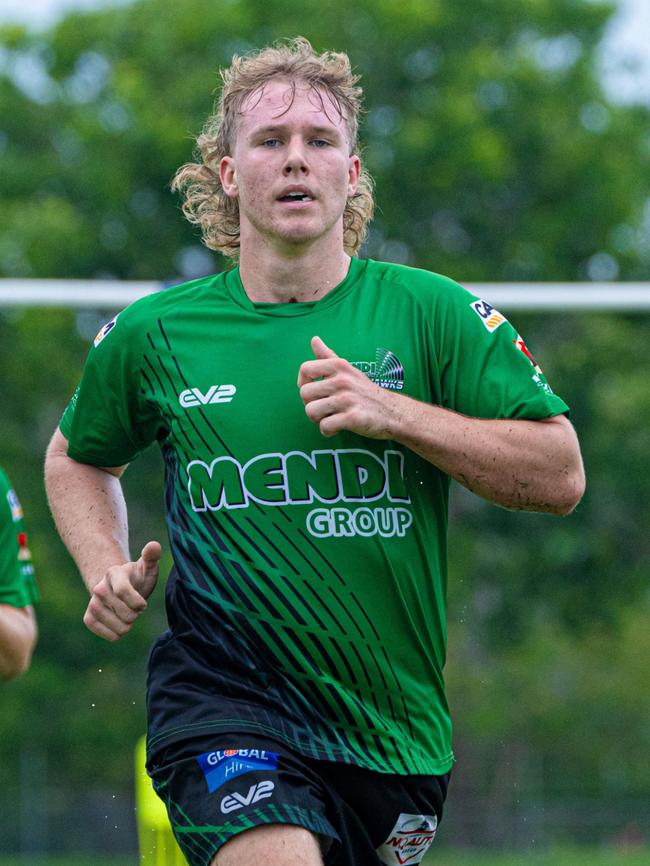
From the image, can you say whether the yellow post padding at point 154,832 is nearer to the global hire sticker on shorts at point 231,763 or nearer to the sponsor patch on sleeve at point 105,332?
the global hire sticker on shorts at point 231,763

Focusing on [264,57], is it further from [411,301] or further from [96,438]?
[96,438]

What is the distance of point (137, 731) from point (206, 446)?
74.5 feet

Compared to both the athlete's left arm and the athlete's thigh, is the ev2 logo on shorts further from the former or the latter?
the athlete's left arm

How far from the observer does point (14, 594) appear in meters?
6.35

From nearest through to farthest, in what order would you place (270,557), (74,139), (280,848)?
(280,848) < (270,557) < (74,139)

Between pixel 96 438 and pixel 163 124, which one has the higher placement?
pixel 163 124

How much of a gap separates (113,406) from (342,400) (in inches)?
35.1

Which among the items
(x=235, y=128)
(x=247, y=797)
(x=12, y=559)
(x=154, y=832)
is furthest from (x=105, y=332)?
(x=12, y=559)

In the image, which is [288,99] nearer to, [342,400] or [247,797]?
[342,400]

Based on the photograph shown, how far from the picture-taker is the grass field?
907 inches

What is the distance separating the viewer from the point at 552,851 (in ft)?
80.6

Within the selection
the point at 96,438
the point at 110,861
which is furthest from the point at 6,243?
the point at 96,438

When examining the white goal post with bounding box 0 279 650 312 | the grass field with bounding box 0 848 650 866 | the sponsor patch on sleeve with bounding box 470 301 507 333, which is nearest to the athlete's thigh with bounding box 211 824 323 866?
the sponsor patch on sleeve with bounding box 470 301 507 333

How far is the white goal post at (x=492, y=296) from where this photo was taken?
Answer: 348 inches
